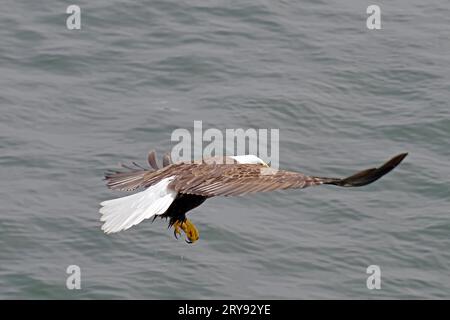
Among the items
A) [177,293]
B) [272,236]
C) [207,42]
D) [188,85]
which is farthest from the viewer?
[207,42]

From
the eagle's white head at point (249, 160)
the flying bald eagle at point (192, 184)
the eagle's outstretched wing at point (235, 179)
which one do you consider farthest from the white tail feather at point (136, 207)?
the eagle's white head at point (249, 160)

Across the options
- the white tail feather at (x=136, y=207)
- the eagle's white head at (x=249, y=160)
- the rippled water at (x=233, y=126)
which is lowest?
the white tail feather at (x=136, y=207)

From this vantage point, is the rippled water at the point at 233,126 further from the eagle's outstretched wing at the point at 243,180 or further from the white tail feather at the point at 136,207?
the eagle's outstretched wing at the point at 243,180

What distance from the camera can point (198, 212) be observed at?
17.1 m

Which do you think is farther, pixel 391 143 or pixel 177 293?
pixel 391 143

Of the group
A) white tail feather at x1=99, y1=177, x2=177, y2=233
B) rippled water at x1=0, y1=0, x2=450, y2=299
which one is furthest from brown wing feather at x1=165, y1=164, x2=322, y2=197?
rippled water at x1=0, y1=0, x2=450, y2=299

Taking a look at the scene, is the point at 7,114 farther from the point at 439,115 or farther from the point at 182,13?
the point at 439,115

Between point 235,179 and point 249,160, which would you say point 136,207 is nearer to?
point 235,179

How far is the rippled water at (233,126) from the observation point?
16.0 meters

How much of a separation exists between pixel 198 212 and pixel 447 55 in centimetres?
643

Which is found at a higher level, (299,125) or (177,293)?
(299,125)
